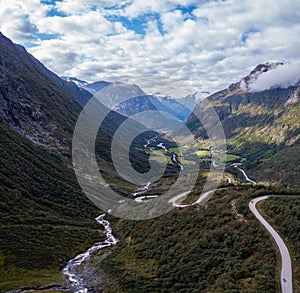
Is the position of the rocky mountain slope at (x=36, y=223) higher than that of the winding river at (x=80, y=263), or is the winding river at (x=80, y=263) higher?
the rocky mountain slope at (x=36, y=223)

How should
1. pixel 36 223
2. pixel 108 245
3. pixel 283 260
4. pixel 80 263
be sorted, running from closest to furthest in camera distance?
pixel 283 260 → pixel 80 263 → pixel 108 245 → pixel 36 223

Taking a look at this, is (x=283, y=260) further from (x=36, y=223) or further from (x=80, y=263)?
(x=36, y=223)

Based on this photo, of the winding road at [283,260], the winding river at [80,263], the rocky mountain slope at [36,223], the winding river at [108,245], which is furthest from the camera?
the rocky mountain slope at [36,223]

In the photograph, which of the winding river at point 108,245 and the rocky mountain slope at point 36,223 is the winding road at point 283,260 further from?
the rocky mountain slope at point 36,223

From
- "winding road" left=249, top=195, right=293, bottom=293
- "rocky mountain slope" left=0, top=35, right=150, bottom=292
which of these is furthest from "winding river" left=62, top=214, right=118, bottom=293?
"winding road" left=249, top=195, right=293, bottom=293

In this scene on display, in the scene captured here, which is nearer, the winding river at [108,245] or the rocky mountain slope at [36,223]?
the winding river at [108,245]

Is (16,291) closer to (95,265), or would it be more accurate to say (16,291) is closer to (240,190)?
(95,265)

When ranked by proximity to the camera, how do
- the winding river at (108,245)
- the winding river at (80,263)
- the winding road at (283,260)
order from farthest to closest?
the winding river at (80,263), the winding river at (108,245), the winding road at (283,260)

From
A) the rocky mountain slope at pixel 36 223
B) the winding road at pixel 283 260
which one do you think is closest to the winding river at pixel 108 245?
the winding road at pixel 283 260

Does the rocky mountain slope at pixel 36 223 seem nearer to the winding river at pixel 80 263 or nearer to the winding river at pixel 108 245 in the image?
the winding river at pixel 80 263

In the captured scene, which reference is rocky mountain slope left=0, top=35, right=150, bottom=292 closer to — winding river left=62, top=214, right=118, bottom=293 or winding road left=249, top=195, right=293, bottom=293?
A: winding river left=62, top=214, right=118, bottom=293

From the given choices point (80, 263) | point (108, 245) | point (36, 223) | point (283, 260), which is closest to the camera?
point (283, 260)

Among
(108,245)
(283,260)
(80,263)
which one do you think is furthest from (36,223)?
(283,260)
